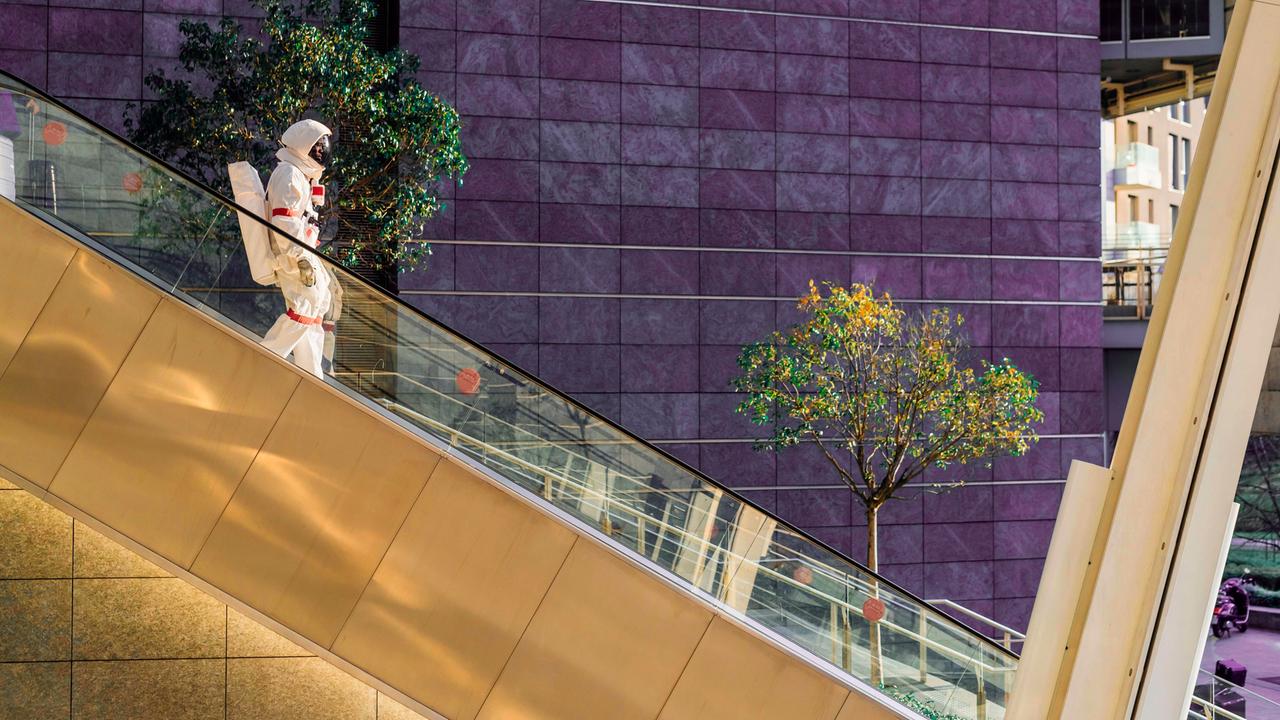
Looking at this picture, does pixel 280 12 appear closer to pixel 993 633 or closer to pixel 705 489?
pixel 705 489

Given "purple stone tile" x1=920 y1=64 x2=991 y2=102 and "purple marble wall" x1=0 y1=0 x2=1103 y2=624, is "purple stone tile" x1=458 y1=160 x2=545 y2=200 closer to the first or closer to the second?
"purple marble wall" x1=0 y1=0 x2=1103 y2=624

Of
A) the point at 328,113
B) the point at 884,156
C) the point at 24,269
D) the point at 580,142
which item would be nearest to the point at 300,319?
the point at 24,269

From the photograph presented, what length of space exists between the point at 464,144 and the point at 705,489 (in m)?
9.53

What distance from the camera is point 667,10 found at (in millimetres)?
15258

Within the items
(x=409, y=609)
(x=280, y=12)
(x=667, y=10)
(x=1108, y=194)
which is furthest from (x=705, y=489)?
(x=1108, y=194)

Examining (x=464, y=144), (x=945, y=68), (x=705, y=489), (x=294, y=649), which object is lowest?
(x=294, y=649)

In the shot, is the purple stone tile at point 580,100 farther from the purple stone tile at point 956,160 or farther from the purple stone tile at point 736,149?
the purple stone tile at point 956,160

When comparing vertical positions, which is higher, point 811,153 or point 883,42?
point 883,42

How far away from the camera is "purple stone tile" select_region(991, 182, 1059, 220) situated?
16.5 meters

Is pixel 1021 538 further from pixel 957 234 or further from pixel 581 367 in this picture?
pixel 581 367

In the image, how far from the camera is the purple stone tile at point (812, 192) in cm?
1568

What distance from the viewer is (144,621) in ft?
19.5

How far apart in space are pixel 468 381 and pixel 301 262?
1.08 metres

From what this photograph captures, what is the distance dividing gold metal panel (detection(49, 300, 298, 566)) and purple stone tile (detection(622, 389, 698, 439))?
9624 millimetres
